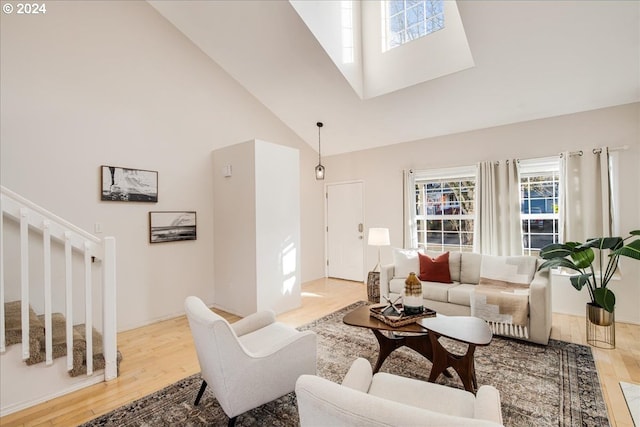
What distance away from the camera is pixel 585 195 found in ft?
12.2

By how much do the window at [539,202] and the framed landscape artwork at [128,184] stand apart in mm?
5004

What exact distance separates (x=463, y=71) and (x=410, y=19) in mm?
1014

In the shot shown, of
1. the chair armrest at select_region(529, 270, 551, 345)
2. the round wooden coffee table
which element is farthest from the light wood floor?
the round wooden coffee table

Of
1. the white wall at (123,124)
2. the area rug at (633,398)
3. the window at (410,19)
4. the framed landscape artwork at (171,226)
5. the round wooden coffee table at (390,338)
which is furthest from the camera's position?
the framed landscape artwork at (171,226)

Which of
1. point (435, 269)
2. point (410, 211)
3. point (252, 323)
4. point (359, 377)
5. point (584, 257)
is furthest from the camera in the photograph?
point (410, 211)

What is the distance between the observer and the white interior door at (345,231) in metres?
5.90

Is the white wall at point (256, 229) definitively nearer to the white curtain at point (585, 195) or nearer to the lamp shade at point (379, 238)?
the lamp shade at point (379, 238)

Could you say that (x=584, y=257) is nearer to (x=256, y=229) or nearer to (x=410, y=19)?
(x=410, y=19)

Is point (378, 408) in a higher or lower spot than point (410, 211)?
lower

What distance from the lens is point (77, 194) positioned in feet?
11.0

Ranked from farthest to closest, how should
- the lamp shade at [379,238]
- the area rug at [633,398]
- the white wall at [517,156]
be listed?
the lamp shade at [379,238] → the white wall at [517,156] → the area rug at [633,398]

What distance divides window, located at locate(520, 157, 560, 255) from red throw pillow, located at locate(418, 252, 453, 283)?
1276 millimetres

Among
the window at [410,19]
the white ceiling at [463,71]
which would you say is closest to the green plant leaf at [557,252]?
the white ceiling at [463,71]

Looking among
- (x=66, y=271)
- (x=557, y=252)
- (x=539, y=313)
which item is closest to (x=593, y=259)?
(x=557, y=252)
